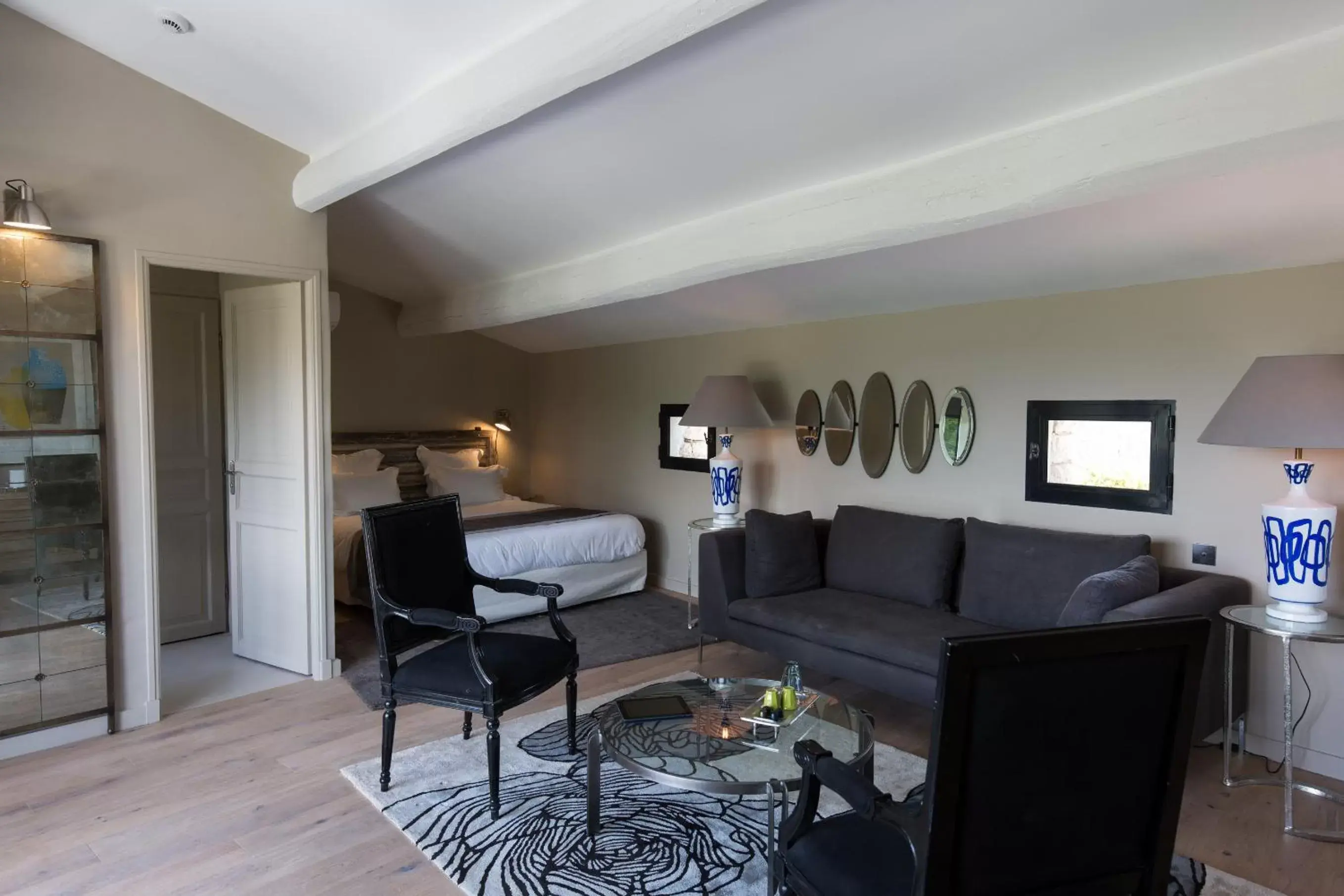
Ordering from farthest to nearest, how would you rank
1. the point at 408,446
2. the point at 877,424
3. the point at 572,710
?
1. the point at 408,446
2. the point at 877,424
3. the point at 572,710

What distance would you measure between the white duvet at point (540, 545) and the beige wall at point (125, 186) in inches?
65.2

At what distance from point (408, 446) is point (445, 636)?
377 centimetres

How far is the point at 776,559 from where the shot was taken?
4.23 meters

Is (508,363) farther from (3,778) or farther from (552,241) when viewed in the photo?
(3,778)

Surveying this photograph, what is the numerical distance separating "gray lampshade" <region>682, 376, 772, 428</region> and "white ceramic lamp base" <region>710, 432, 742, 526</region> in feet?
0.82

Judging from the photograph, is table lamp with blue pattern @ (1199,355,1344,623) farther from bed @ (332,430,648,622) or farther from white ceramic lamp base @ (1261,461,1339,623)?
bed @ (332,430,648,622)

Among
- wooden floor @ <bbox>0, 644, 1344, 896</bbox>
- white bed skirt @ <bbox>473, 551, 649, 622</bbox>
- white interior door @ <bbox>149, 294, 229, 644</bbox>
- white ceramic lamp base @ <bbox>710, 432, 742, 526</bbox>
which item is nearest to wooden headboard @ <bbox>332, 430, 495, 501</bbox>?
white interior door @ <bbox>149, 294, 229, 644</bbox>

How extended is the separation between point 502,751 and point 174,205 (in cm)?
281

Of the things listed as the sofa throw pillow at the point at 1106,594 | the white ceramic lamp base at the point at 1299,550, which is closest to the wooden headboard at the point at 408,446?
the sofa throw pillow at the point at 1106,594

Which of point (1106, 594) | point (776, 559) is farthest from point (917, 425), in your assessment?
point (1106, 594)

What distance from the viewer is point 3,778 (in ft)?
10.0

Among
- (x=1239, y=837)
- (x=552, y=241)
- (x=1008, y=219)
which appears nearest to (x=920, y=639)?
(x=1239, y=837)

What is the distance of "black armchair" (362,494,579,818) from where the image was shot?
2775 mm

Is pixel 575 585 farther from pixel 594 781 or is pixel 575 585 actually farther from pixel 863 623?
pixel 594 781
